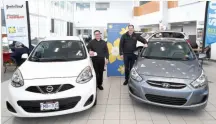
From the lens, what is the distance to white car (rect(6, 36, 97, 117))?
2.71m

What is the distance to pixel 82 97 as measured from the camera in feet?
9.36

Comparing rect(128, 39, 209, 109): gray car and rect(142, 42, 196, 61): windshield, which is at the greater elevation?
rect(142, 42, 196, 61): windshield

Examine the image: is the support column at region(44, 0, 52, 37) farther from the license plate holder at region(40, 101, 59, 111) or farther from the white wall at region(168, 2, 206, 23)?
the license plate holder at region(40, 101, 59, 111)

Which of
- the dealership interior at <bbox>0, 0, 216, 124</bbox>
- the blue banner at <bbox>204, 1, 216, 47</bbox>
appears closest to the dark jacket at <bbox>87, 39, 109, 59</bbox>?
the dealership interior at <bbox>0, 0, 216, 124</bbox>

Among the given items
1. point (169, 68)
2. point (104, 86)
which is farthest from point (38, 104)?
point (104, 86)

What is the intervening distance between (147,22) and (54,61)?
1443cm

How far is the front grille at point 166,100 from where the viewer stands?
304cm

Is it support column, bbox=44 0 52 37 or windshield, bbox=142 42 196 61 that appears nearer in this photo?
windshield, bbox=142 42 196 61

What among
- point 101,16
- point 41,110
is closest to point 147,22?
point 101,16

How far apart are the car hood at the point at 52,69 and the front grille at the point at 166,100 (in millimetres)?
1220

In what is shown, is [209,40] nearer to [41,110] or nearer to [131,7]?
[41,110]

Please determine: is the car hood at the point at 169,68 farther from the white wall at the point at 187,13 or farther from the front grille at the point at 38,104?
the white wall at the point at 187,13

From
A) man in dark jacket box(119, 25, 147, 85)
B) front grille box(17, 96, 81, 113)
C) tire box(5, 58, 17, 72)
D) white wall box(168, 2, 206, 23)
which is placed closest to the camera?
front grille box(17, 96, 81, 113)

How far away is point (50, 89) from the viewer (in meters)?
2.76
